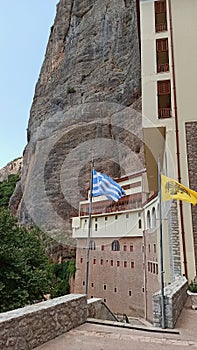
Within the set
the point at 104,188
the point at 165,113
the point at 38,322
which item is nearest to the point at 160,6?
the point at 165,113

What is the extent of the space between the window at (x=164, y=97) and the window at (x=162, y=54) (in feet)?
2.67

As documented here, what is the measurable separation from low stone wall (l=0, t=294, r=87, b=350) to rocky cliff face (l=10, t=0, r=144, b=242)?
2135cm

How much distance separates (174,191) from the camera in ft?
24.7

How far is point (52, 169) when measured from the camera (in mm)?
32906

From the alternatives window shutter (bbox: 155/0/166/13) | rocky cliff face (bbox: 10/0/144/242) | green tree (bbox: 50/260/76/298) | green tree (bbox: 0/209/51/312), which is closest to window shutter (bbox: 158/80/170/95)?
window shutter (bbox: 155/0/166/13)

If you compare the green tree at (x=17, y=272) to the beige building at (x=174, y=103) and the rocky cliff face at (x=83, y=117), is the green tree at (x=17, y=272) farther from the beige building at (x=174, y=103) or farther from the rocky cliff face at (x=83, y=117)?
the rocky cliff face at (x=83, y=117)

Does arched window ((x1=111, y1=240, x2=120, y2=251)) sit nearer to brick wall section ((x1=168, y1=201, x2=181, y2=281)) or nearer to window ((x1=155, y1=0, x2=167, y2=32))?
brick wall section ((x1=168, y1=201, x2=181, y2=281))

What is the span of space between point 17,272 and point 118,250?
11577 mm

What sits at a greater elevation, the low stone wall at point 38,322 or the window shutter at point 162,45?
the window shutter at point 162,45

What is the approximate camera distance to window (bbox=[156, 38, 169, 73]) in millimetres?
12844

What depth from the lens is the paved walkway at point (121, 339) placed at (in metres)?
A: 3.89

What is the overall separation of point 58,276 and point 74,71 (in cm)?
2835

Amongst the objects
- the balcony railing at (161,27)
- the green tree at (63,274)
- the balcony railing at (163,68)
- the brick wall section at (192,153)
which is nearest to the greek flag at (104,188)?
the brick wall section at (192,153)

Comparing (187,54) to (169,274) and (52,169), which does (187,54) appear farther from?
(52,169)
